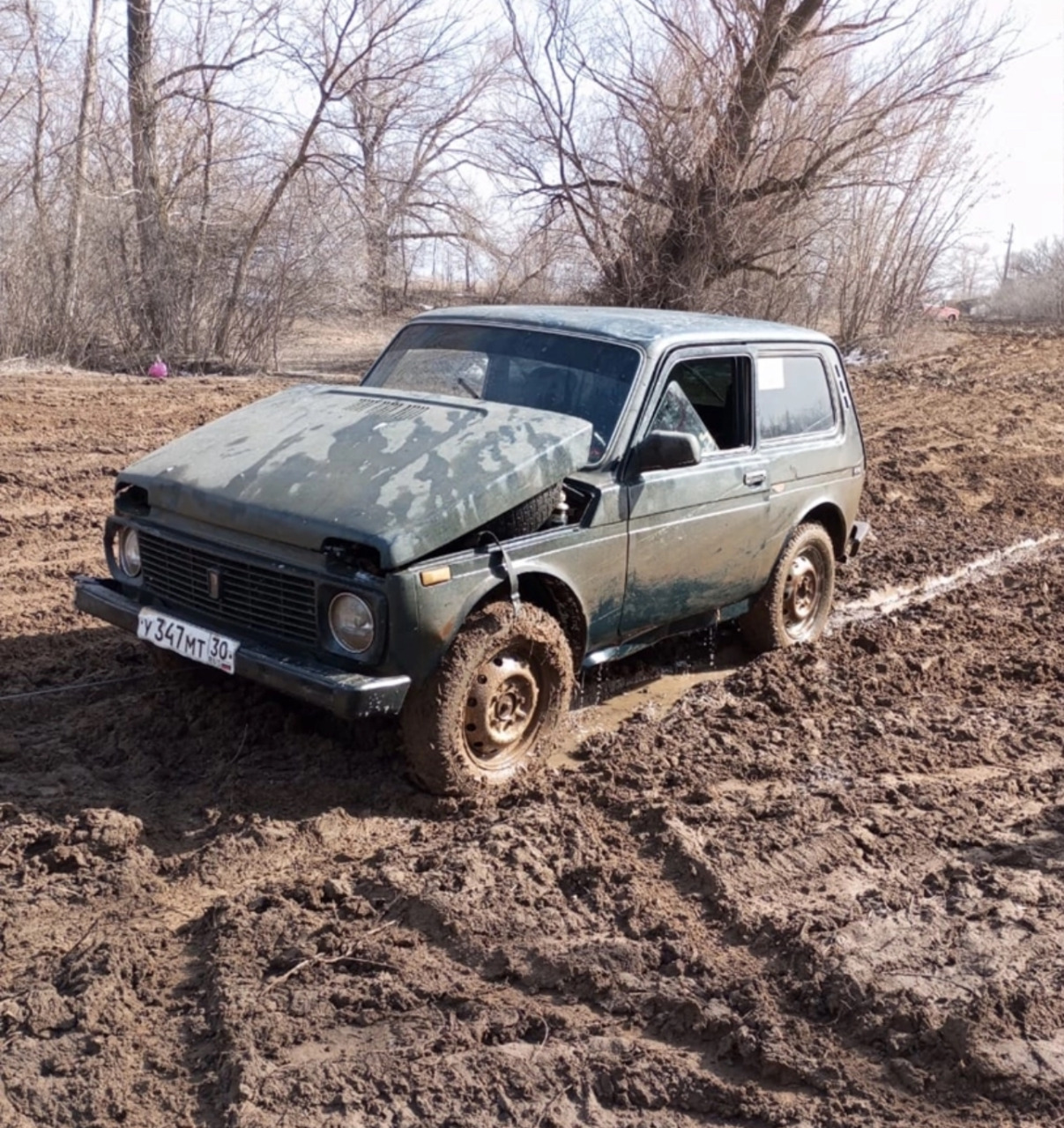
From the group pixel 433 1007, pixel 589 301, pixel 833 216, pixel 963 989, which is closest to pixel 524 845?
pixel 433 1007

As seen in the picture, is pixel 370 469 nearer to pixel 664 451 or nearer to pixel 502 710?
pixel 502 710

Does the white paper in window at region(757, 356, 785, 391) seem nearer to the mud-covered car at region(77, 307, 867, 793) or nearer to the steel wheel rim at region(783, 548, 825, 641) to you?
the mud-covered car at region(77, 307, 867, 793)

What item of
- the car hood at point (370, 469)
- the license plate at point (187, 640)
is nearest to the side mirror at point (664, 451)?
the car hood at point (370, 469)

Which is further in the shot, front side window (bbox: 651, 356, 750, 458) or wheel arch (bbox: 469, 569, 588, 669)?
front side window (bbox: 651, 356, 750, 458)

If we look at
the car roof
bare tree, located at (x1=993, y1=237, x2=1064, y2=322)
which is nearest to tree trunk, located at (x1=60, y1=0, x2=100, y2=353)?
the car roof

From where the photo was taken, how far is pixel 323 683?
171 inches

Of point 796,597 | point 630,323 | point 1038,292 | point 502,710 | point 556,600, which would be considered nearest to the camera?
point 502,710

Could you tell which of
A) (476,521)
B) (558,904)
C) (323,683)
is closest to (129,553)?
(323,683)

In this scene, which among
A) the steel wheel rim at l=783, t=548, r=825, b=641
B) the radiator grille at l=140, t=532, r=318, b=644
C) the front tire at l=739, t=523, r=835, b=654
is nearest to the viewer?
the radiator grille at l=140, t=532, r=318, b=644

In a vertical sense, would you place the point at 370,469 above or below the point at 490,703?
above

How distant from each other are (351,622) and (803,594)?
3234 mm

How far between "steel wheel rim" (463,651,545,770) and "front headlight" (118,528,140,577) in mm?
1528

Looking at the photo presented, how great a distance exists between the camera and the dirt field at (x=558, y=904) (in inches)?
126

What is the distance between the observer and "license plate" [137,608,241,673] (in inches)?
182
